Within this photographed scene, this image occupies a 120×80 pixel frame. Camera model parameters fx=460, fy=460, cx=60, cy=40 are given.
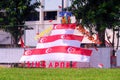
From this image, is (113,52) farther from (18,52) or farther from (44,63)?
(18,52)

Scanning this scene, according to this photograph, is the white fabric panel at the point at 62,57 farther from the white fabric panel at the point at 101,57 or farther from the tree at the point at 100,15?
the tree at the point at 100,15

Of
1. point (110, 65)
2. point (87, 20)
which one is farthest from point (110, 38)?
point (110, 65)

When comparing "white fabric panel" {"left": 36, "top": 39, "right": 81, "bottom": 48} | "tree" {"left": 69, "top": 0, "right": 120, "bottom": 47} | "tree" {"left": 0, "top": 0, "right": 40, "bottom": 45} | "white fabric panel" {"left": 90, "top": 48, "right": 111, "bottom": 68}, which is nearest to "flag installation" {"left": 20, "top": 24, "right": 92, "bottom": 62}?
"white fabric panel" {"left": 36, "top": 39, "right": 81, "bottom": 48}

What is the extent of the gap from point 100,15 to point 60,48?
3548 millimetres

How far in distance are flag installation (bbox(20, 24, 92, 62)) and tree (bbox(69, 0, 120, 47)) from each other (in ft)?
6.64

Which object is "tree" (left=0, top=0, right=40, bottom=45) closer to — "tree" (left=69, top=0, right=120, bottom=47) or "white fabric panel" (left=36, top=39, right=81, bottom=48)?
"tree" (left=69, top=0, right=120, bottom=47)

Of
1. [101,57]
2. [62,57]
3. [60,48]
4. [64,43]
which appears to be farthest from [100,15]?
[62,57]

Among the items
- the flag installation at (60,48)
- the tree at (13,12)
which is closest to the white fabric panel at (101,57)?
the flag installation at (60,48)

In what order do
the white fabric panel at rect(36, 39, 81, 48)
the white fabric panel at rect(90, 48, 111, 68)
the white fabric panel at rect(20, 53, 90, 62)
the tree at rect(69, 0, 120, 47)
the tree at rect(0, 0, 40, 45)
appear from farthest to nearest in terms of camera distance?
the tree at rect(0, 0, 40, 45) → the tree at rect(69, 0, 120, 47) → the white fabric panel at rect(90, 48, 111, 68) → the white fabric panel at rect(36, 39, 81, 48) → the white fabric panel at rect(20, 53, 90, 62)

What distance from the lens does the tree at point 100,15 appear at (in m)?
23.8

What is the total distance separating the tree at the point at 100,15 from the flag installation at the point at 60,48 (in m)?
2.02

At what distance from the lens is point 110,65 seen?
2205cm

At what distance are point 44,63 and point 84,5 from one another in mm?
4610

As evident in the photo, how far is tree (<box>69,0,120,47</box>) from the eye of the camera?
23794mm
